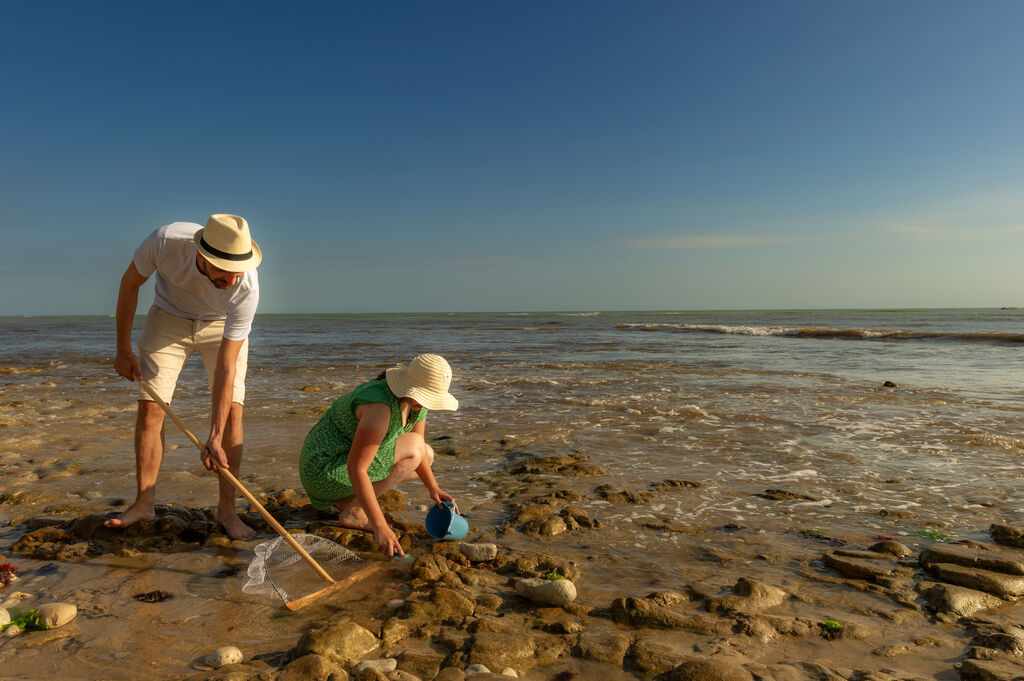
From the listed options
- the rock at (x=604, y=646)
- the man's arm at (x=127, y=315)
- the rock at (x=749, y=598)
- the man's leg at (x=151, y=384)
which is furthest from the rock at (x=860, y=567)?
the man's arm at (x=127, y=315)

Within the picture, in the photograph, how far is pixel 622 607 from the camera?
296cm

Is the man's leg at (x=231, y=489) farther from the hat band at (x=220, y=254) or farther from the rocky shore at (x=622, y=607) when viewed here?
the hat band at (x=220, y=254)

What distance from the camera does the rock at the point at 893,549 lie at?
12.1 feet

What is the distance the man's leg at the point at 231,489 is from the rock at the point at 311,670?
68.0 inches

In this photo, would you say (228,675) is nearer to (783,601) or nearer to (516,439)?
(783,601)

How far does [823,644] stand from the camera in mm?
2729

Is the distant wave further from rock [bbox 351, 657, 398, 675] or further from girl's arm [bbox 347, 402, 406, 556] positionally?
rock [bbox 351, 657, 398, 675]

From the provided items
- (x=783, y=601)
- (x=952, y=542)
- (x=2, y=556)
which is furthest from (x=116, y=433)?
(x=952, y=542)

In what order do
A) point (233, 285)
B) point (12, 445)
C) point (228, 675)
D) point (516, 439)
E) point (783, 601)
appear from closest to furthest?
point (228, 675) < point (783, 601) < point (233, 285) < point (12, 445) < point (516, 439)

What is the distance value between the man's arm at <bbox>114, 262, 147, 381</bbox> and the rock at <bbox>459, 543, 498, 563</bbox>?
7.72 ft

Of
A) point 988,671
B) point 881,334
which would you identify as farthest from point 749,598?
point 881,334

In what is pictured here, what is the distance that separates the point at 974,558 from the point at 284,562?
12.7 ft

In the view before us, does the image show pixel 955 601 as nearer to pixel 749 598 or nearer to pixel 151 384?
pixel 749 598

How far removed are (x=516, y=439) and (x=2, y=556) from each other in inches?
178
